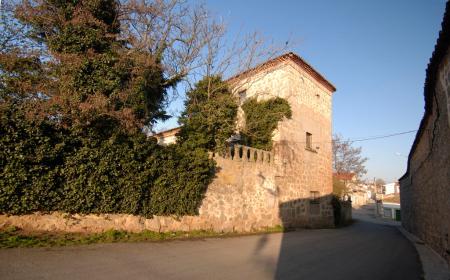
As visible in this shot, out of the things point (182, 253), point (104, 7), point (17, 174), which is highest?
point (104, 7)

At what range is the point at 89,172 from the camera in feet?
27.1

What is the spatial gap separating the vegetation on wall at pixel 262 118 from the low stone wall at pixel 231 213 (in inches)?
42.3

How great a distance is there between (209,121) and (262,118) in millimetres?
5122

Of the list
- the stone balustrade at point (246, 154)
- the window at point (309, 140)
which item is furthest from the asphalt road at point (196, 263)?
the window at point (309, 140)

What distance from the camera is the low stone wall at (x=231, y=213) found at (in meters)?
7.92

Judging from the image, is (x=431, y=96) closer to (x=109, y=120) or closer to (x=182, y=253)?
(x=182, y=253)

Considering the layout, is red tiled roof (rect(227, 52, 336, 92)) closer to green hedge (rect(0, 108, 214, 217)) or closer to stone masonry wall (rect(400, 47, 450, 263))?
green hedge (rect(0, 108, 214, 217))

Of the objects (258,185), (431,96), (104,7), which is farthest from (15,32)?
(431,96)

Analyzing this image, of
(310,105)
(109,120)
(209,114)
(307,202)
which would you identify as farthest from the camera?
(310,105)

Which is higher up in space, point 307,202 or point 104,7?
point 104,7

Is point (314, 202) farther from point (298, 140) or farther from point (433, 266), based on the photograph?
point (433, 266)

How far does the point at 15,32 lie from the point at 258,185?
36.5 ft

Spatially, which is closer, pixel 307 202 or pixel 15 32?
pixel 15 32

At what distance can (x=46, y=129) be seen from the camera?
758 cm
